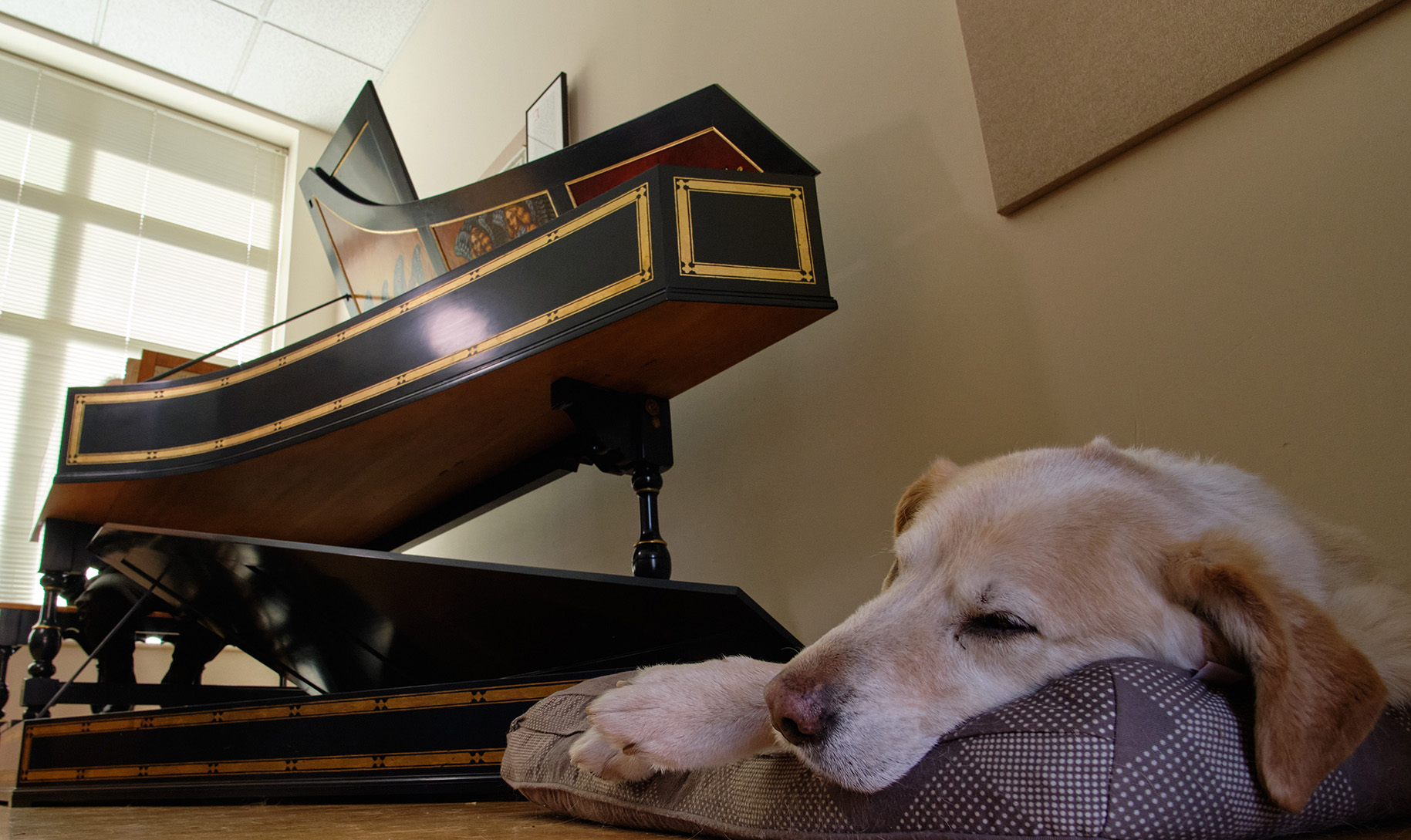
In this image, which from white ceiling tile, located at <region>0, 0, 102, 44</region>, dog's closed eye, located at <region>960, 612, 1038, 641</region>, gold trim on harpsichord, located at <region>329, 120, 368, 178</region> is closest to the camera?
dog's closed eye, located at <region>960, 612, 1038, 641</region>

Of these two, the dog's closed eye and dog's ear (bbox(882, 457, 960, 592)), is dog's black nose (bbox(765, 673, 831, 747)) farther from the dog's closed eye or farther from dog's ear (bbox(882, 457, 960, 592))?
dog's ear (bbox(882, 457, 960, 592))

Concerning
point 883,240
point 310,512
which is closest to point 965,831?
point 883,240

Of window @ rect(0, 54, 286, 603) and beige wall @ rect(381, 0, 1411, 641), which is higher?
window @ rect(0, 54, 286, 603)

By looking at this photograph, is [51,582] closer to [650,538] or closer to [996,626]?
[650,538]

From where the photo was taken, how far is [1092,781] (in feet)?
2.34

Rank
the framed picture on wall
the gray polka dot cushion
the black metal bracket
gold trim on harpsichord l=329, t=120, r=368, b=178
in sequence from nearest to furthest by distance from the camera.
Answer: the gray polka dot cushion < the black metal bracket < gold trim on harpsichord l=329, t=120, r=368, b=178 < the framed picture on wall

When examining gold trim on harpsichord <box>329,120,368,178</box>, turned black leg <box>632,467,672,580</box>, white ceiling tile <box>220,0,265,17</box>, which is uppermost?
white ceiling tile <box>220,0,265,17</box>

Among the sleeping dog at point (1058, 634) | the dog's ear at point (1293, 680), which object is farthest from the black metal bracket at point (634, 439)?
the dog's ear at point (1293, 680)

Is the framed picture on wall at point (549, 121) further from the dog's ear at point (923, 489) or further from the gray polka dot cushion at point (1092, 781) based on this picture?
the gray polka dot cushion at point (1092, 781)

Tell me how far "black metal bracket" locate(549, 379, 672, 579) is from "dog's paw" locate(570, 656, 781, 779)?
164 cm

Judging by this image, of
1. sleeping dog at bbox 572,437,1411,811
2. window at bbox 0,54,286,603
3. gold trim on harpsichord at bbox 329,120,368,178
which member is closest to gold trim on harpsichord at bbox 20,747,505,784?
sleeping dog at bbox 572,437,1411,811

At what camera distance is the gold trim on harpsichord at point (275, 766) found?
1.60m

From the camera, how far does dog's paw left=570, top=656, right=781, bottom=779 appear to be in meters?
0.92

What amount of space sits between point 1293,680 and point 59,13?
9350 mm
